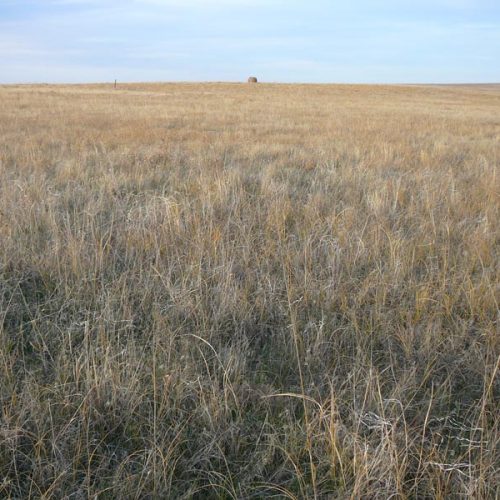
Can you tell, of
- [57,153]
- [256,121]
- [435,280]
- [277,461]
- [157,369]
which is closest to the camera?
[277,461]

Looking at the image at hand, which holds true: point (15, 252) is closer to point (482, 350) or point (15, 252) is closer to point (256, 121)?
point (482, 350)

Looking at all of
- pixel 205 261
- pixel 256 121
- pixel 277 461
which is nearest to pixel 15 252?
pixel 205 261

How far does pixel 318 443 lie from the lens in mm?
1802

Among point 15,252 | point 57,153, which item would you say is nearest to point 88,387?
point 15,252

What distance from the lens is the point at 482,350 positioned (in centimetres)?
239

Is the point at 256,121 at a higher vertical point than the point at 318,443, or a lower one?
higher

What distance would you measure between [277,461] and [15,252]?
2.35 metres

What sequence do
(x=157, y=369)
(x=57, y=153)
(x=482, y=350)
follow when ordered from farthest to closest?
(x=57, y=153), (x=482, y=350), (x=157, y=369)

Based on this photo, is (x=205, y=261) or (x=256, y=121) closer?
(x=205, y=261)


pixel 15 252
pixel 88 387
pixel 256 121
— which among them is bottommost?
pixel 88 387

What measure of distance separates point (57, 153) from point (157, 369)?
Answer: 6.36 metres

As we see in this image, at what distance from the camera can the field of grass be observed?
1.68m

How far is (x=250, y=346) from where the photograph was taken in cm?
248

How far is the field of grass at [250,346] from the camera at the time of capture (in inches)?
66.3
